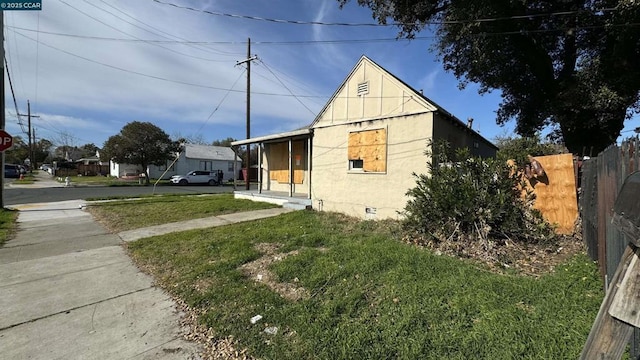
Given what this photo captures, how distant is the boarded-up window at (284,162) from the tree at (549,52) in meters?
5.85

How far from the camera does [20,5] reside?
10.1 metres

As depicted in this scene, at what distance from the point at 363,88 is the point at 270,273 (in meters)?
6.55

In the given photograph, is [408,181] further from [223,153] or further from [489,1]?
[223,153]

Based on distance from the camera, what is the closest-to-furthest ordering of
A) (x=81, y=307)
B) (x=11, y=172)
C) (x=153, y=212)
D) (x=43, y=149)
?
(x=81, y=307) → (x=153, y=212) → (x=11, y=172) → (x=43, y=149)

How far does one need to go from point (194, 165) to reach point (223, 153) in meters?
4.81

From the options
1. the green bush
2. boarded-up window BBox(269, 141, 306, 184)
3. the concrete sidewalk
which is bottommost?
the concrete sidewalk

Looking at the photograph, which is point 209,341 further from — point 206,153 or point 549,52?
point 206,153

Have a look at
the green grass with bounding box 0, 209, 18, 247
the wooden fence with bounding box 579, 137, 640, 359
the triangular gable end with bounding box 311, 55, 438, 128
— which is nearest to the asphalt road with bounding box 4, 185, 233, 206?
the green grass with bounding box 0, 209, 18, 247

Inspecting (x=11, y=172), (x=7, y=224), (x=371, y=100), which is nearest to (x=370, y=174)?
(x=371, y=100)

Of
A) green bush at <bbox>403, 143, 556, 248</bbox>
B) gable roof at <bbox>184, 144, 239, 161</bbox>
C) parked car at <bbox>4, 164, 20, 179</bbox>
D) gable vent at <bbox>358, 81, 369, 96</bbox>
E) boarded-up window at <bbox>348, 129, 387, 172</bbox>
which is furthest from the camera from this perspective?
gable roof at <bbox>184, 144, 239, 161</bbox>

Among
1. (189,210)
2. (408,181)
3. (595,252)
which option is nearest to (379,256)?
(595,252)

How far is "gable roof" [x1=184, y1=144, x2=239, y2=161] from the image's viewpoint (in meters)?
38.6

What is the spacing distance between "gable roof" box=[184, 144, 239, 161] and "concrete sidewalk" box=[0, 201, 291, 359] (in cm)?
3324

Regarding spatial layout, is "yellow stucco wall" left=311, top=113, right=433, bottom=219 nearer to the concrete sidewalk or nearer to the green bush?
the green bush
